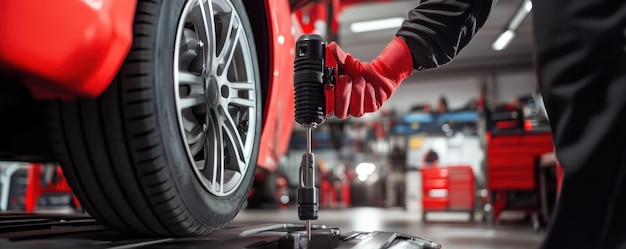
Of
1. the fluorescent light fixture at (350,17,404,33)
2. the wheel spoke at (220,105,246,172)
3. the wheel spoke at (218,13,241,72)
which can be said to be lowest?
the wheel spoke at (220,105,246,172)

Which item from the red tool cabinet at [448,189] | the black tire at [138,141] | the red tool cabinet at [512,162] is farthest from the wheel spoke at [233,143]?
the red tool cabinet at [448,189]

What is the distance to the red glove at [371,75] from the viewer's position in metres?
1.28

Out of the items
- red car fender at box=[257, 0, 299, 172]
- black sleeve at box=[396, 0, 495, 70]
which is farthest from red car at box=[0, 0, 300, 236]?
black sleeve at box=[396, 0, 495, 70]

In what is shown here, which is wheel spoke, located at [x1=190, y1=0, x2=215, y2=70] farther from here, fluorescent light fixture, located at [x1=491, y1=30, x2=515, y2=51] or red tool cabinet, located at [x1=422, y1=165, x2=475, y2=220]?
fluorescent light fixture, located at [x1=491, y1=30, x2=515, y2=51]

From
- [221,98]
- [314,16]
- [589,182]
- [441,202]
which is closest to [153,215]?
[221,98]

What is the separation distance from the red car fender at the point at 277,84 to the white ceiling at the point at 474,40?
599 centimetres

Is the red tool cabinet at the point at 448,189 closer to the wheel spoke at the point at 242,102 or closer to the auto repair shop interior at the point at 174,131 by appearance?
the auto repair shop interior at the point at 174,131

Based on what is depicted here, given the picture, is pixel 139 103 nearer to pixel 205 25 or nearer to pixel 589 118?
pixel 205 25

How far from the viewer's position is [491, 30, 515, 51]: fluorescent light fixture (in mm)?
9672

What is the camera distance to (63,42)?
0.80m

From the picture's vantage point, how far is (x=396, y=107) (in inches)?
504

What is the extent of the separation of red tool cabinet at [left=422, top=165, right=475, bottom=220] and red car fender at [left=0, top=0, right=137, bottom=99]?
Answer: 5319mm

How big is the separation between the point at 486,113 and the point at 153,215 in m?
5.34

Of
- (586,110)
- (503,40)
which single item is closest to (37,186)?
(586,110)
